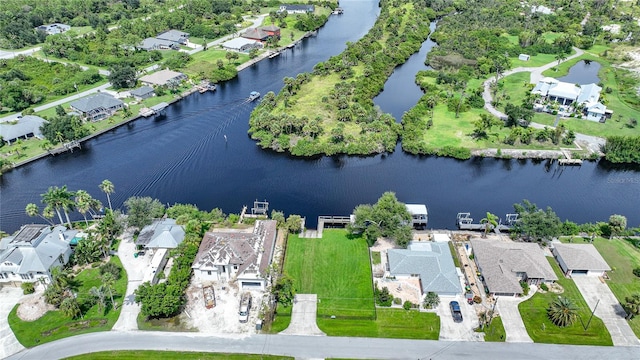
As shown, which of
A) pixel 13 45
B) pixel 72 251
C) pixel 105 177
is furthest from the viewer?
pixel 13 45

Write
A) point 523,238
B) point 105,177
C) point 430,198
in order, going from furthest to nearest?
1. point 105,177
2. point 430,198
3. point 523,238

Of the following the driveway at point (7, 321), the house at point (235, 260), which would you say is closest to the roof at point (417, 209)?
the house at point (235, 260)

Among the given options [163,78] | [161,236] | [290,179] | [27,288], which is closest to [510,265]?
[290,179]

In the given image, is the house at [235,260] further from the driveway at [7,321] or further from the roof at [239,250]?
the driveway at [7,321]

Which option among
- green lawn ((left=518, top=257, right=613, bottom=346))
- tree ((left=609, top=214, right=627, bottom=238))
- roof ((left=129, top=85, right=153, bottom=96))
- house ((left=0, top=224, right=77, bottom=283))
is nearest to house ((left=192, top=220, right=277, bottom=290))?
house ((left=0, top=224, right=77, bottom=283))

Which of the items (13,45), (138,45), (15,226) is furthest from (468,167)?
(13,45)

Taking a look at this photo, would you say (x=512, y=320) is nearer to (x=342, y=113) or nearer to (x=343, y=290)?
(x=343, y=290)

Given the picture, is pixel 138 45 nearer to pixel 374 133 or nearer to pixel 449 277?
pixel 374 133
